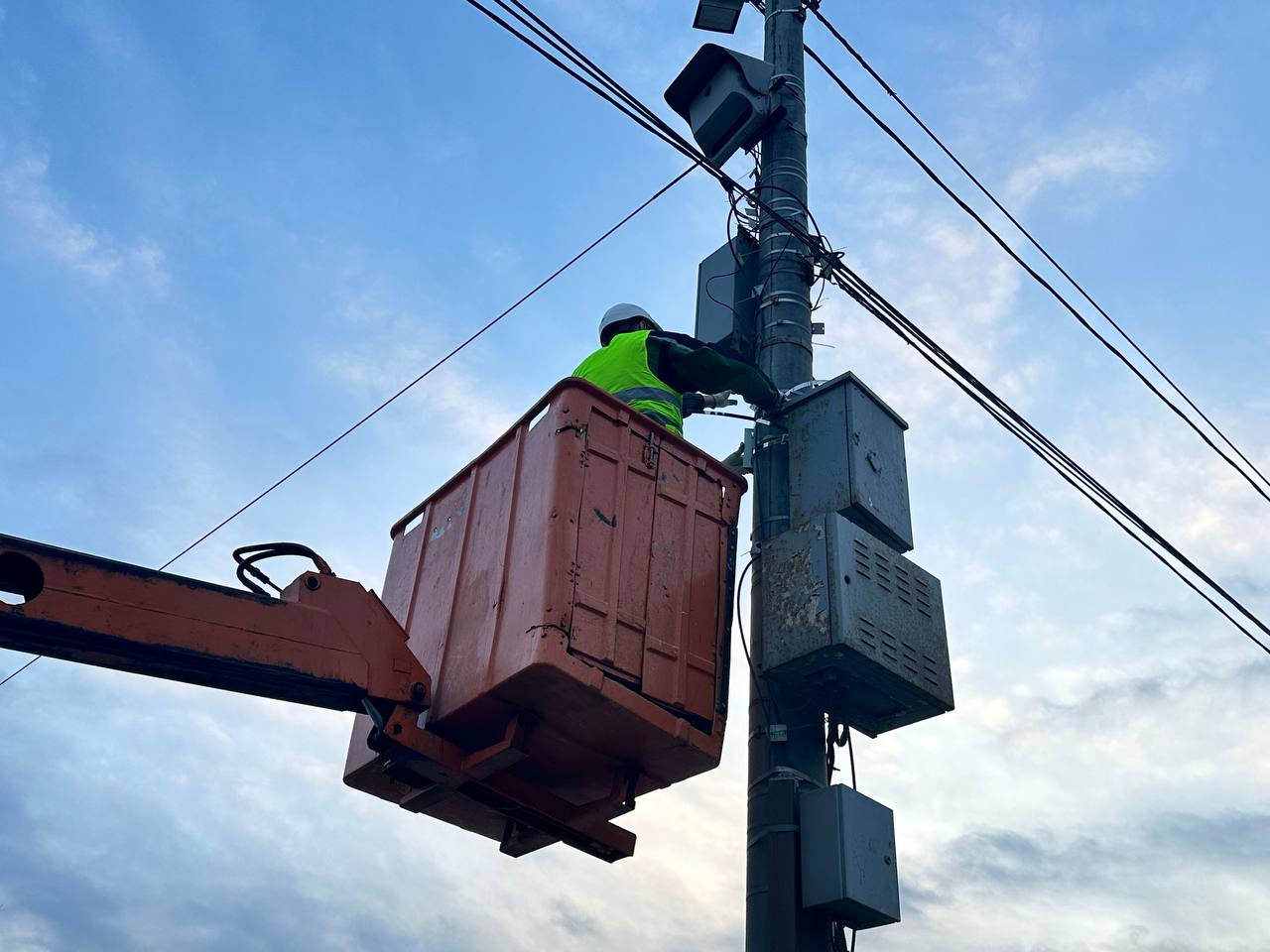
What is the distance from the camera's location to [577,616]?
5312 millimetres

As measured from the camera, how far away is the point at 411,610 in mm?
6504

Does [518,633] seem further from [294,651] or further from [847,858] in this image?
[847,858]

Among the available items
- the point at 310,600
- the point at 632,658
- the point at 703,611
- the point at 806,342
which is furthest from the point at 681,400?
the point at 310,600

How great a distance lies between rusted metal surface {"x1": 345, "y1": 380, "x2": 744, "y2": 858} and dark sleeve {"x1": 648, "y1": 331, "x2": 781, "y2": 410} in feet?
2.52

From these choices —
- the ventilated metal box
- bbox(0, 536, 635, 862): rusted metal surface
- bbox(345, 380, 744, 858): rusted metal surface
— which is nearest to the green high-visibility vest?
bbox(345, 380, 744, 858): rusted metal surface

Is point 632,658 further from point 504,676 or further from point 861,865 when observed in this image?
point 861,865

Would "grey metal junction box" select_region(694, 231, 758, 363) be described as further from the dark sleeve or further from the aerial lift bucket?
the aerial lift bucket

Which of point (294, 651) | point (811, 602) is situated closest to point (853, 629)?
point (811, 602)

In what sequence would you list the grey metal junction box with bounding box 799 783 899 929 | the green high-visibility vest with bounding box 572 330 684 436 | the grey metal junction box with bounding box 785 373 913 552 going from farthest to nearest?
the grey metal junction box with bounding box 785 373 913 552 → the green high-visibility vest with bounding box 572 330 684 436 → the grey metal junction box with bounding box 799 783 899 929

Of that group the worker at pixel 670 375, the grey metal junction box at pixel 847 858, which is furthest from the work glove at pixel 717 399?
the grey metal junction box at pixel 847 858

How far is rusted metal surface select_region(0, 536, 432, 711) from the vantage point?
4828mm

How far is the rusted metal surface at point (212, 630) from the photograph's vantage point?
483cm

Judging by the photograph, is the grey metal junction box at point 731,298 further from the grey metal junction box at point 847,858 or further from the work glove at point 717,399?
the grey metal junction box at point 847,858

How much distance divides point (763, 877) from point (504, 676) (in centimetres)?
166
